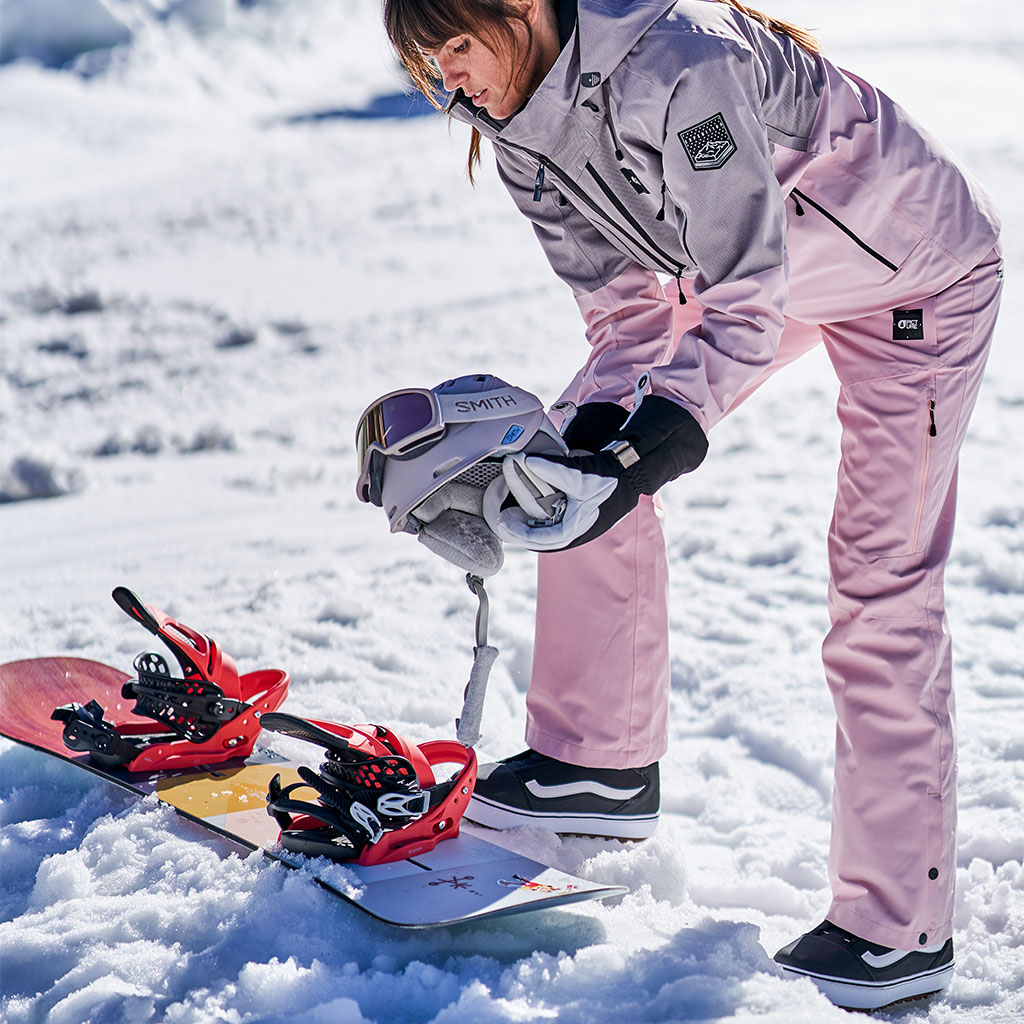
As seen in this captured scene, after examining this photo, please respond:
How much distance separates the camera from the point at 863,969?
1905 mm

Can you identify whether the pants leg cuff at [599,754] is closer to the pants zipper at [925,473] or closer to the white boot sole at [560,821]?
the white boot sole at [560,821]

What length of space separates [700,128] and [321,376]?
14.5 feet

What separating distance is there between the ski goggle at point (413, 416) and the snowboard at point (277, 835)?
62 centimetres

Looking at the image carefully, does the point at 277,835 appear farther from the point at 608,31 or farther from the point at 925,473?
the point at 608,31

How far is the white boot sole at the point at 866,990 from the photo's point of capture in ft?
6.22

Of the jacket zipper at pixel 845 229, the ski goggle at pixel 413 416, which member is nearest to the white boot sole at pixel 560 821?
the ski goggle at pixel 413 416

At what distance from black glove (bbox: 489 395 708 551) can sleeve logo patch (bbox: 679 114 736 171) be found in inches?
13.4

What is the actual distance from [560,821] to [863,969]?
0.64 metres

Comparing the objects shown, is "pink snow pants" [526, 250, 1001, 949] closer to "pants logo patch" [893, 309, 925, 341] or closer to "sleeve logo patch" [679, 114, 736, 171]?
"pants logo patch" [893, 309, 925, 341]

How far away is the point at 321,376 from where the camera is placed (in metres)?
5.96

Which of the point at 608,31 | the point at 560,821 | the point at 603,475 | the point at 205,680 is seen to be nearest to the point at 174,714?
the point at 205,680

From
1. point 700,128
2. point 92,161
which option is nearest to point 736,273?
point 700,128

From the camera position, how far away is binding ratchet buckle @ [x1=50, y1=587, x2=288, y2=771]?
2344mm

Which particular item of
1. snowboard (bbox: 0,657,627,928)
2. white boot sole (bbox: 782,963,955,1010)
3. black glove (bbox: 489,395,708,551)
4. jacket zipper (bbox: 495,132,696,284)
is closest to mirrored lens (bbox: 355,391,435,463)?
black glove (bbox: 489,395,708,551)
